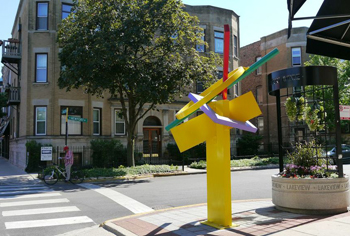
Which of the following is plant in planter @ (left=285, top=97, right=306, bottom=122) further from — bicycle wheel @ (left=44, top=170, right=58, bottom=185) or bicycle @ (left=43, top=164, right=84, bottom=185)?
bicycle wheel @ (left=44, top=170, right=58, bottom=185)

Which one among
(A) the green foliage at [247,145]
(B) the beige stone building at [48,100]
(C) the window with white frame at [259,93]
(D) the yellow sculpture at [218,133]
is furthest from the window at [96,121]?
(C) the window with white frame at [259,93]

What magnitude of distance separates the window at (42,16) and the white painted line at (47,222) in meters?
18.1

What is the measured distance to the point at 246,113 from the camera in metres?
6.50

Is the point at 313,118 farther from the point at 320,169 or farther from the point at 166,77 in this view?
the point at 166,77

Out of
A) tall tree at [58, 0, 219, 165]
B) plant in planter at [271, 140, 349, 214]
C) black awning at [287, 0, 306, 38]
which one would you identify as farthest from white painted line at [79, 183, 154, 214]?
black awning at [287, 0, 306, 38]

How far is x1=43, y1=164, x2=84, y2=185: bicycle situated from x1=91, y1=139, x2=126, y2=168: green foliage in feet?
21.1

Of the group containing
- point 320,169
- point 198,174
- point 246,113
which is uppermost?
point 246,113

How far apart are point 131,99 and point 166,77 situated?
9.04 ft

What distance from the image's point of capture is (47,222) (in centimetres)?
794

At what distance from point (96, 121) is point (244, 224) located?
18876mm

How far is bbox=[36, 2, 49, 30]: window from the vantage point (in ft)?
75.6

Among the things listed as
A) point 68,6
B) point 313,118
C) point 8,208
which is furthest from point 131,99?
point 313,118

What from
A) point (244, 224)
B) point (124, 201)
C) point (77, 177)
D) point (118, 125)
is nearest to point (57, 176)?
point (77, 177)

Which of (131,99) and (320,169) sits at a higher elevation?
(131,99)
